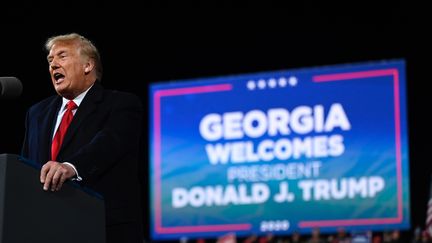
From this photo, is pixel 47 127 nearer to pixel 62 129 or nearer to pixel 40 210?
pixel 62 129

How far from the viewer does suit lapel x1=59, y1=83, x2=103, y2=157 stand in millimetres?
1978

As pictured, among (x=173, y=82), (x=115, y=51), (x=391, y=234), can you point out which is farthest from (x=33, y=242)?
(x=115, y=51)

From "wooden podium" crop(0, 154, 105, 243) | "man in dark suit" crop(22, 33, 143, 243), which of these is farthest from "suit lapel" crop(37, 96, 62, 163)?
"wooden podium" crop(0, 154, 105, 243)

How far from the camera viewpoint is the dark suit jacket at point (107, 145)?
1.88 meters

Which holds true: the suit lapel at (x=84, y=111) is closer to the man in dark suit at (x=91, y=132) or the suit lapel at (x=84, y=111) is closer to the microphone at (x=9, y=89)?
the man in dark suit at (x=91, y=132)

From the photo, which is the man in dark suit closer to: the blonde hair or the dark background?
the blonde hair

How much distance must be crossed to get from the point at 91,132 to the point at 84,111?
0.06 metres

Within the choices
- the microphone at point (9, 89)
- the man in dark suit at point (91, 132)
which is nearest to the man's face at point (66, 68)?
the man in dark suit at point (91, 132)

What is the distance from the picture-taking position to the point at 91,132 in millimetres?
1989

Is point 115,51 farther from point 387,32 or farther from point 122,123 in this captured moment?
point 122,123

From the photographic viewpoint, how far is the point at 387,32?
8281 millimetres

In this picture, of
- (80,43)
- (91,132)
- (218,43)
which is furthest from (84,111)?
(218,43)

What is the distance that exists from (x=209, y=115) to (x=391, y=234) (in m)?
2.04

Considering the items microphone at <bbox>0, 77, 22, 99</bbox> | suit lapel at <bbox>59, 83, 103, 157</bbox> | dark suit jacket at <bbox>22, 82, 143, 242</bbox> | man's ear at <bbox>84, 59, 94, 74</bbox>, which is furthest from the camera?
man's ear at <bbox>84, 59, 94, 74</bbox>
